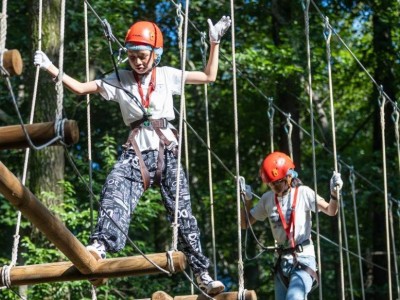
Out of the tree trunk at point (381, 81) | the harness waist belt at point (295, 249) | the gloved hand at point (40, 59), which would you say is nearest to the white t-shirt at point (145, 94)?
the gloved hand at point (40, 59)

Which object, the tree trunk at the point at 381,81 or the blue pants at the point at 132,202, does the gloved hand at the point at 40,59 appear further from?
the tree trunk at the point at 381,81

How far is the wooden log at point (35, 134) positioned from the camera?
450 centimetres

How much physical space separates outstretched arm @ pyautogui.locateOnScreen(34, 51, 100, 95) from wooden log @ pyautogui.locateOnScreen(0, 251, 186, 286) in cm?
72

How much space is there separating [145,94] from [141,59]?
0.49 feet

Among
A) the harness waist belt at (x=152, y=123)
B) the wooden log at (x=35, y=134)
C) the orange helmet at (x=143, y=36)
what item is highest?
the orange helmet at (x=143, y=36)

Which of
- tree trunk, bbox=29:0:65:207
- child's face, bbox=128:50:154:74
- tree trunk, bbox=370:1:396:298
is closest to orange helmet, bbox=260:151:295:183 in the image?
child's face, bbox=128:50:154:74

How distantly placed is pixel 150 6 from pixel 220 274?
9.58 ft

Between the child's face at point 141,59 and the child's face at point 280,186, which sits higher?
the child's face at point 141,59

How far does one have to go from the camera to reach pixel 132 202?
542 centimetres

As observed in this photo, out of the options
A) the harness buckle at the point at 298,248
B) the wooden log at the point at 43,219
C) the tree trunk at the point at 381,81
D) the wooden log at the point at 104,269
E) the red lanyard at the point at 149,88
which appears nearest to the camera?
the wooden log at the point at 43,219

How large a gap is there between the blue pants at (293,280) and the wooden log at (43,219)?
1.34 meters

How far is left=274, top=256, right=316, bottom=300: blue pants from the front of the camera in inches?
241

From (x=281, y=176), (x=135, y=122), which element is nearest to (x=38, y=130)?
(x=135, y=122)

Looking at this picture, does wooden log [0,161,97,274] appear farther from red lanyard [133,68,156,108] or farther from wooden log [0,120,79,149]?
red lanyard [133,68,156,108]
